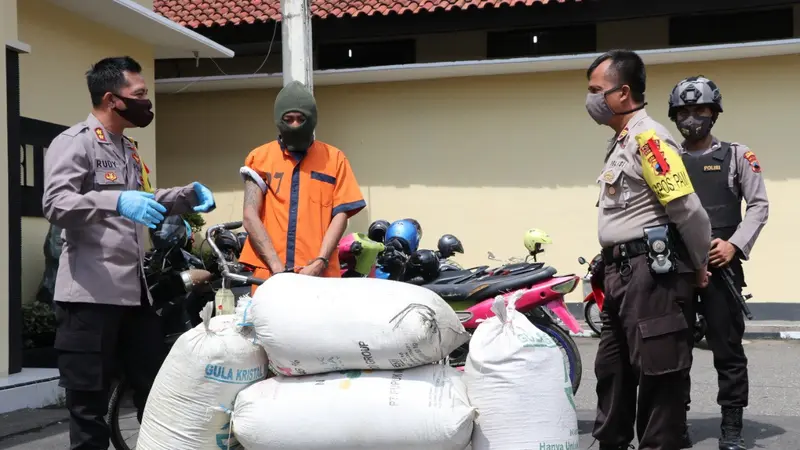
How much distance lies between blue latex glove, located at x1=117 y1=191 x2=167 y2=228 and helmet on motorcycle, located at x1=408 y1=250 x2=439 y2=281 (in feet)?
10.0

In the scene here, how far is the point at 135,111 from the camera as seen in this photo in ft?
13.1

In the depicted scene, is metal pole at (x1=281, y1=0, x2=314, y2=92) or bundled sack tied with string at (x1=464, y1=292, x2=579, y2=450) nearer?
bundled sack tied with string at (x1=464, y1=292, x2=579, y2=450)

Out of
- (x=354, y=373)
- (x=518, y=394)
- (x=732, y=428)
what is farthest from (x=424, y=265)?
(x=518, y=394)

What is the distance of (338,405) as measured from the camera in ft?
10.5

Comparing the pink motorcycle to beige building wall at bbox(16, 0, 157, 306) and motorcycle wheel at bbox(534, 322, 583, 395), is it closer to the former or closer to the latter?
motorcycle wheel at bbox(534, 322, 583, 395)

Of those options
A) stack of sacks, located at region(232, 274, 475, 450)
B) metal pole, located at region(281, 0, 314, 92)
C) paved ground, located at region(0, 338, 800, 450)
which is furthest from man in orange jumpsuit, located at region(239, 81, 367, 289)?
metal pole, located at region(281, 0, 314, 92)

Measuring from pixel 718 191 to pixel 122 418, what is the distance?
3432mm

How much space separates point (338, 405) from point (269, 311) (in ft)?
1.37

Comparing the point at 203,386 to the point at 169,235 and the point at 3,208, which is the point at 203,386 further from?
the point at 3,208

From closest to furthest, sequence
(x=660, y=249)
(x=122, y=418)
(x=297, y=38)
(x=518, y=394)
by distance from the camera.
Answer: (x=518, y=394)
(x=660, y=249)
(x=122, y=418)
(x=297, y=38)

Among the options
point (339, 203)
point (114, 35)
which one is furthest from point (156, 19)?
point (339, 203)

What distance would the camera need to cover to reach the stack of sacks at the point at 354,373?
10.3ft

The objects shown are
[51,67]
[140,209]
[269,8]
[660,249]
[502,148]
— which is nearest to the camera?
[140,209]

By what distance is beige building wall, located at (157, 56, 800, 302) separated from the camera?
11.7 m
